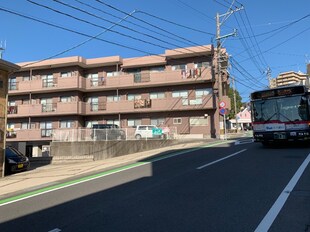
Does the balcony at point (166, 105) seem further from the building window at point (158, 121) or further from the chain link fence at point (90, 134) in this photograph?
the chain link fence at point (90, 134)

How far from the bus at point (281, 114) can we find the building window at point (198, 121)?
18.3m

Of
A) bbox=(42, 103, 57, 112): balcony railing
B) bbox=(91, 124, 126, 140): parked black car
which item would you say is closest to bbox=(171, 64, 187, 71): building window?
bbox=(42, 103, 57, 112): balcony railing

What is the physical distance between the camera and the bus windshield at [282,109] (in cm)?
1513

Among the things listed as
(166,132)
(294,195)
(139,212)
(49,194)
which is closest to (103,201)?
(139,212)

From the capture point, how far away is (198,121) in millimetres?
35188

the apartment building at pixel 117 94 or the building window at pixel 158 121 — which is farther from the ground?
the apartment building at pixel 117 94

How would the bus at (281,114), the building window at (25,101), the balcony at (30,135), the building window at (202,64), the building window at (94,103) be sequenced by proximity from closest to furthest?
the bus at (281,114)
the building window at (202,64)
the balcony at (30,135)
the building window at (94,103)
the building window at (25,101)

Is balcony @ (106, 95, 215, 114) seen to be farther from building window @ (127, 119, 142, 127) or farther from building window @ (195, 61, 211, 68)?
building window @ (195, 61, 211, 68)

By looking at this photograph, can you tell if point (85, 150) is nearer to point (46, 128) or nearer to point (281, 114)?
point (281, 114)

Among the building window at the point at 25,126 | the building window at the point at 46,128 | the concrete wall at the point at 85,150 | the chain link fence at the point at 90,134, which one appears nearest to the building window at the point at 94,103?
the building window at the point at 46,128

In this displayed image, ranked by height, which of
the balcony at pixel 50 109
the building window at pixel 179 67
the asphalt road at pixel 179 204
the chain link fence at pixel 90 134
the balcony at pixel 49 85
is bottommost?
the asphalt road at pixel 179 204

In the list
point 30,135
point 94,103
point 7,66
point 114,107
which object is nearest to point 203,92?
point 114,107

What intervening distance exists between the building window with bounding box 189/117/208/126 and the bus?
60.0 feet

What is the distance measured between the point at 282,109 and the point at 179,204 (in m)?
11.1
